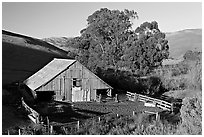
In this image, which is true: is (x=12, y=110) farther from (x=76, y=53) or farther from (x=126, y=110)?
(x=76, y=53)

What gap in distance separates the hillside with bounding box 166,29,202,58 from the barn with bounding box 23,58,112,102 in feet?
128

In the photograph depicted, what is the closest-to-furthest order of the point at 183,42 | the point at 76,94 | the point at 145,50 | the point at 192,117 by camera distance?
the point at 192,117, the point at 76,94, the point at 145,50, the point at 183,42

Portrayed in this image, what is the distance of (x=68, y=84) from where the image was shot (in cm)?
2616

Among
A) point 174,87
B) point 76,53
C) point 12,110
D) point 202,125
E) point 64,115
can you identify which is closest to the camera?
point 202,125

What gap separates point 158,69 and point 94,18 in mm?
9910

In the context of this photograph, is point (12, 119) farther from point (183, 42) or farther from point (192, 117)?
point (183, 42)

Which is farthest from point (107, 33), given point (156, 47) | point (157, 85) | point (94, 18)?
point (157, 85)

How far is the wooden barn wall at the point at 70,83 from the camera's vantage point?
84.1 ft

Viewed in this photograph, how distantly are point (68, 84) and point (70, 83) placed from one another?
20 cm

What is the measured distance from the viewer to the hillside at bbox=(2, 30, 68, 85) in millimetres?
46500

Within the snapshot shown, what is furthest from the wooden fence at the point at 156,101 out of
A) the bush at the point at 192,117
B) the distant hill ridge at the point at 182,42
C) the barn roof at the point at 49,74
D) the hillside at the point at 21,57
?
the distant hill ridge at the point at 182,42

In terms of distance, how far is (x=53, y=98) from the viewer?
25812 mm

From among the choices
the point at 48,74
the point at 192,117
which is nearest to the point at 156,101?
the point at 48,74

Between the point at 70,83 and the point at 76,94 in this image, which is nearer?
the point at 70,83
